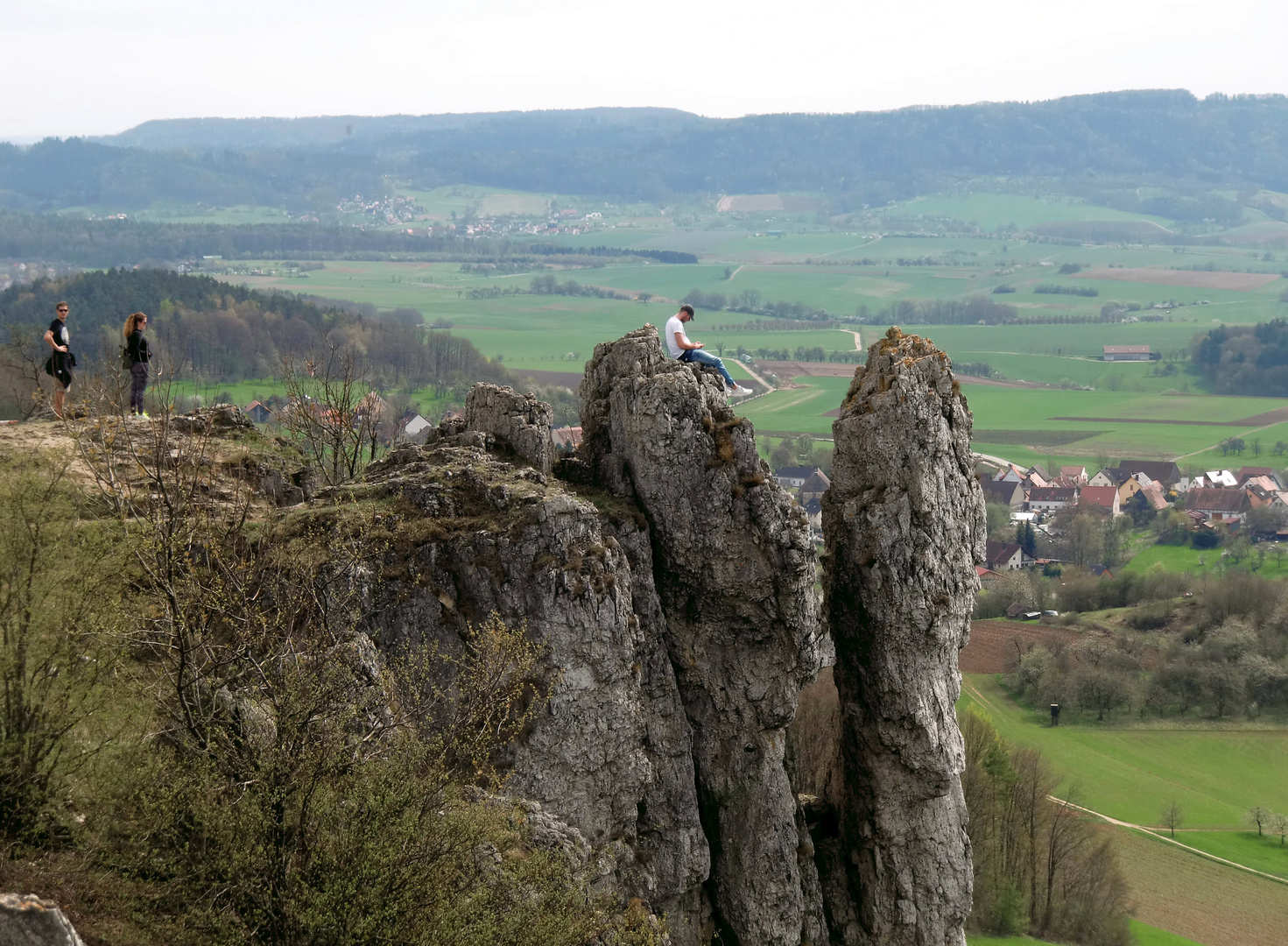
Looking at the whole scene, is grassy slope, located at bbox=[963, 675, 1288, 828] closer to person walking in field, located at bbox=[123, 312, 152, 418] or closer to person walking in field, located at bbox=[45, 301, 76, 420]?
person walking in field, located at bbox=[123, 312, 152, 418]

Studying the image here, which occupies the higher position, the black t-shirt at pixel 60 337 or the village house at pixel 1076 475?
the black t-shirt at pixel 60 337

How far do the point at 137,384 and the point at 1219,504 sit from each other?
133 metres

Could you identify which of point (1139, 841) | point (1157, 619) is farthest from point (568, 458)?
point (1157, 619)

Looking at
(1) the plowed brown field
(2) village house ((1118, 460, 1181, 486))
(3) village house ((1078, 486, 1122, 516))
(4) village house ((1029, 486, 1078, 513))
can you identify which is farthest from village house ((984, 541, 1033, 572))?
(2) village house ((1118, 460, 1181, 486))

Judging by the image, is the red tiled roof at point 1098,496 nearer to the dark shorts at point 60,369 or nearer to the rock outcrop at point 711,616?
the rock outcrop at point 711,616

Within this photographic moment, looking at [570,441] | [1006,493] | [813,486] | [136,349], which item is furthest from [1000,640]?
[136,349]

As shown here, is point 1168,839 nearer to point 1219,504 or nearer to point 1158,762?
point 1158,762

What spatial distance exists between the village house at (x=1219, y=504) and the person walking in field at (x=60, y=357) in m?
128

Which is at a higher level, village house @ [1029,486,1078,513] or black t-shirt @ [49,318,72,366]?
black t-shirt @ [49,318,72,366]

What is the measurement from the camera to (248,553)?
63.5 ft

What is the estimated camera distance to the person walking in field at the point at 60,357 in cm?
2611

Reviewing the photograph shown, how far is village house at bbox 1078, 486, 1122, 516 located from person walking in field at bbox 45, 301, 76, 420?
119461mm

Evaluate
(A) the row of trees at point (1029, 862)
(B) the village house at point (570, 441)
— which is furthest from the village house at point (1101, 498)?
(A) the row of trees at point (1029, 862)

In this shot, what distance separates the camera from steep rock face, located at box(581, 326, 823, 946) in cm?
2327
